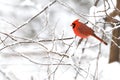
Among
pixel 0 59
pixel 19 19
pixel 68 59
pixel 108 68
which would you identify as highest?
pixel 19 19

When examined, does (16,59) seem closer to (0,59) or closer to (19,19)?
(0,59)

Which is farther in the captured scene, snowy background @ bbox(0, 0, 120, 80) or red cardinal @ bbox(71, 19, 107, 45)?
red cardinal @ bbox(71, 19, 107, 45)

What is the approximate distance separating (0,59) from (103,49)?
5.42 ft

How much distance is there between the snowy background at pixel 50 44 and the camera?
11.7 feet

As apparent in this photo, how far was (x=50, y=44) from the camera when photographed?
6156 mm

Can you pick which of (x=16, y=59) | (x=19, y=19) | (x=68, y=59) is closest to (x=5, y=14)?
(x=19, y=19)

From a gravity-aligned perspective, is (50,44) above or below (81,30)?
above

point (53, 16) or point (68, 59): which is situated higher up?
point (53, 16)

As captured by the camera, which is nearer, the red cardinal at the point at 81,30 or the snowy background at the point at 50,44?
the snowy background at the point at 50,44

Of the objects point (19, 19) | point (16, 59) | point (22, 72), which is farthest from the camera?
point (19, 19)

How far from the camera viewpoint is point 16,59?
7723mm

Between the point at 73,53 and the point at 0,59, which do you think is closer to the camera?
the point at 73,53

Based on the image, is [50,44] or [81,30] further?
[50,44]

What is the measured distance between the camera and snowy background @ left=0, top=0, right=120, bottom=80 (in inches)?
140
